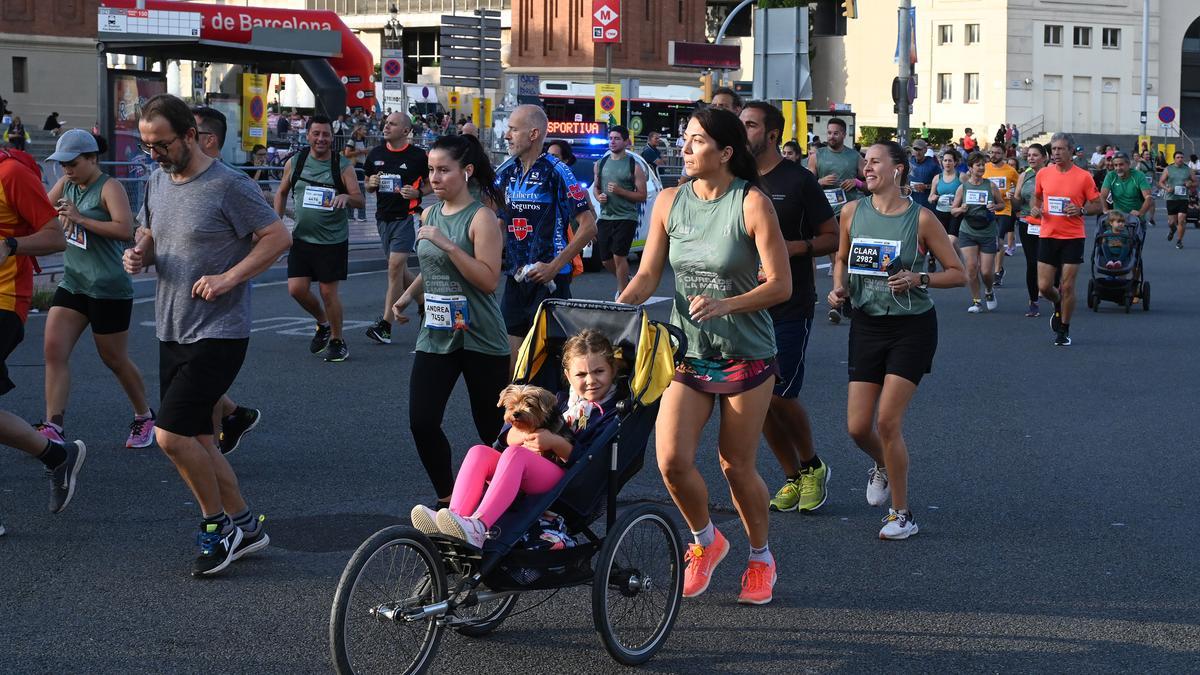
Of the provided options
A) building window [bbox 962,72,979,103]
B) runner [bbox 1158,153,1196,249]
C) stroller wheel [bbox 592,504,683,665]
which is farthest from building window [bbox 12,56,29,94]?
stroller wheel [bbox 592,504,683,665]

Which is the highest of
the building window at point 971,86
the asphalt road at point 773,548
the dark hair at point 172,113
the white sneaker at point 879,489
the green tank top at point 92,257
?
the building window at point 971,86

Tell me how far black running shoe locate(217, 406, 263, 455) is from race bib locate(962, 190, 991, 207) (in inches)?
388

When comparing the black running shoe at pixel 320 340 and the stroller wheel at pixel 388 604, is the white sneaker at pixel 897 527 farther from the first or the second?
the black running shoe at pixel 320 340

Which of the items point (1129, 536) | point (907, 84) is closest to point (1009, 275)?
point (907, 84)

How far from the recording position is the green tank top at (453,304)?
22.1ft

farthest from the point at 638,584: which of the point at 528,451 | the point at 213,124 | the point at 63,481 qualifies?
the point at 213,124

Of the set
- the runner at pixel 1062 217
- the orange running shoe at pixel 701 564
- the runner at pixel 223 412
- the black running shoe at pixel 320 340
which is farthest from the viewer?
the runner at pixel 1062 217

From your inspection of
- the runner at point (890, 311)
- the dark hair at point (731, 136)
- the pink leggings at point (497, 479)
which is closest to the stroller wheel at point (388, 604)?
the pink leggings at point (497, 479)

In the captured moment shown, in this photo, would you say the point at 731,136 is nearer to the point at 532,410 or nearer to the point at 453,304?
the point at 532,410

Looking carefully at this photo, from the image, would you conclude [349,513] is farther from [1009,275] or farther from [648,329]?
[1009,275]

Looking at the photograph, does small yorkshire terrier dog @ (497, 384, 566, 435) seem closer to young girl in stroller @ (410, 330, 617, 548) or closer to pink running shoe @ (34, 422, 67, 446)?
young girl in stroller @ (410, 330, 617, 548)

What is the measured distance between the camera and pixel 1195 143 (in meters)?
85.8

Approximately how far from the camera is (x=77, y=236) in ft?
27.3

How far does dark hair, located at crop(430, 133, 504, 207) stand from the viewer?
6809 millimetres
